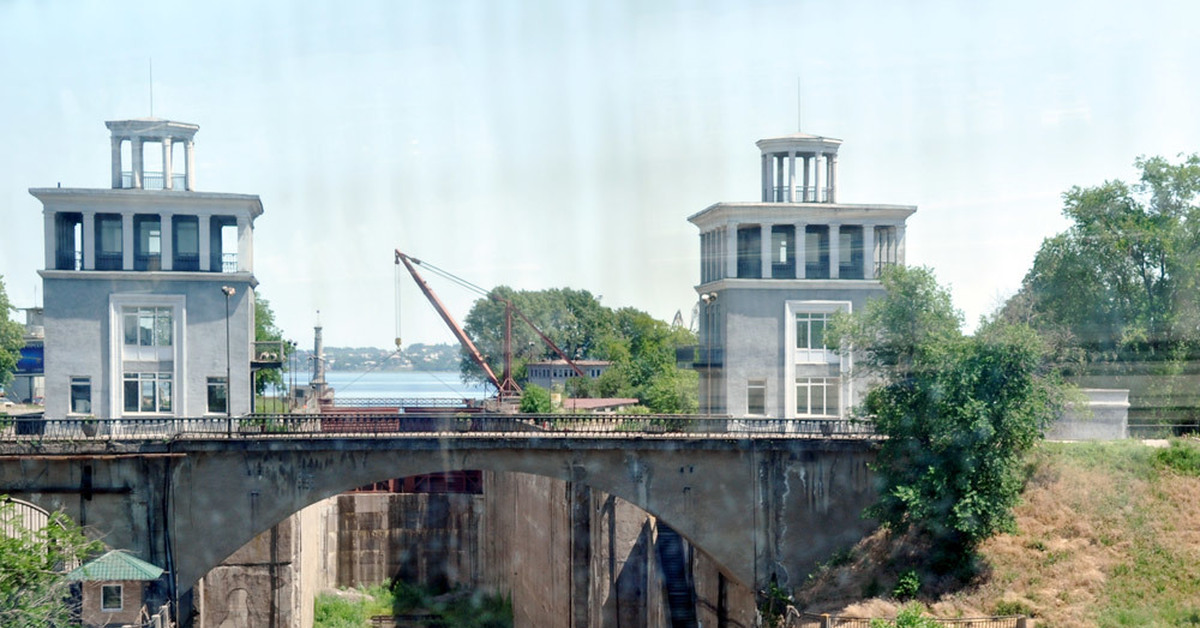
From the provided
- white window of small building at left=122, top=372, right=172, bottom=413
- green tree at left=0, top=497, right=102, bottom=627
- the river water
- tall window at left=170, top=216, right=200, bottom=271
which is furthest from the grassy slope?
the river water

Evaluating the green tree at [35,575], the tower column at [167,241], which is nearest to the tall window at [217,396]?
the tower column at [167,241]

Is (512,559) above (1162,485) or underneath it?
underneath

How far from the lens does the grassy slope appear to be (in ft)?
83.5

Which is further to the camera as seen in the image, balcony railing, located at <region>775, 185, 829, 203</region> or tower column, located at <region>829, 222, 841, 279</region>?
balcony railing, located at <region>775, 185, 829, 203</region>

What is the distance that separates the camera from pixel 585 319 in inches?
3861

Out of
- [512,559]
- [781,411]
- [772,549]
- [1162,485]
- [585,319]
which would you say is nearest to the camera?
[1162,485]

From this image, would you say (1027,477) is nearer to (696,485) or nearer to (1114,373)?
(696,485)

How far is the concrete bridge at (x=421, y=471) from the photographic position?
28.4 meters

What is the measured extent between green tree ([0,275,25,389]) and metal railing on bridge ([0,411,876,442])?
26.1 m

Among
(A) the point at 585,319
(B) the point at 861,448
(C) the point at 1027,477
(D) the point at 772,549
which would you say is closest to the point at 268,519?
(D) the point at 772,549

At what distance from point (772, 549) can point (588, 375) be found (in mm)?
55301

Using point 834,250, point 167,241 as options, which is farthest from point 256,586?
point 834,250

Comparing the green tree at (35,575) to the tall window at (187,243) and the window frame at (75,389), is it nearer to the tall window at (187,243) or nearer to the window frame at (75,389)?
the window frame at (75,389)

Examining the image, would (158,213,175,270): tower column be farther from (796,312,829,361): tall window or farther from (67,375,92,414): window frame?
(796,312,829,361): tall window
